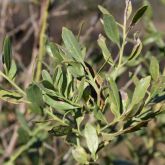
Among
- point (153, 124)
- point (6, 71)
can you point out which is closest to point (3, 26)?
point (153, 124)

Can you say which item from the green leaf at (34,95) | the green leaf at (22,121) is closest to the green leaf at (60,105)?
the green leaf at (34,95)

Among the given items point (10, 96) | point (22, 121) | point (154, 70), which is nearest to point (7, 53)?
point (10, 96)

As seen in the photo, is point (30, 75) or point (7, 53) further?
point (30, 75)

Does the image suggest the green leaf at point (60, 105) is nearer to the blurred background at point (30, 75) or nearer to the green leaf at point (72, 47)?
the green leaf at point (72, 47)

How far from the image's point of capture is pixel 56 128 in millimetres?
503

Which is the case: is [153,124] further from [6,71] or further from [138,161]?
[6,71]

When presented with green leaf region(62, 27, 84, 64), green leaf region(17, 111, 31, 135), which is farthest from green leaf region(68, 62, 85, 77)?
green leaf region(17, 111, 31, 135)

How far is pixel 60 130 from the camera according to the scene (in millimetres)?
508

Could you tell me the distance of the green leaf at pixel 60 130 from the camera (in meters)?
0.50

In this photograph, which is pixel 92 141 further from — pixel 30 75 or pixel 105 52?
pixel 30 75

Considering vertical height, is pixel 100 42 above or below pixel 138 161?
above

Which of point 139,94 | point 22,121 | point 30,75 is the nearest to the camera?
point 139,94

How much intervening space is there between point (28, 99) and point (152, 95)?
0.40 ft

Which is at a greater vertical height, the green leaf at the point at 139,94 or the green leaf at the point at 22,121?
the green leaf at the point at 139,94
